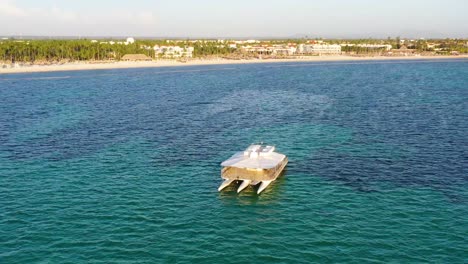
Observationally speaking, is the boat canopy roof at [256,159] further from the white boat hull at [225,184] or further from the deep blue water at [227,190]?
the deep blue water at [227,190]

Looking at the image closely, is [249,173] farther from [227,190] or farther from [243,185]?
[227,190]

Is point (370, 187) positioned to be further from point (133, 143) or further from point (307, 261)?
point (133, 143)

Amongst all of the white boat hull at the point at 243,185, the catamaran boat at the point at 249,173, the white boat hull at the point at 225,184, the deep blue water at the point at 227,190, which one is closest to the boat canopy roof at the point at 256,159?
the catamaran boat at the point at 249,173

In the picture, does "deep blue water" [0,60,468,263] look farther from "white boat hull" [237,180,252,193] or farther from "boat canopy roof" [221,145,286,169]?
"boat canopy roof" [221,145,286,169]

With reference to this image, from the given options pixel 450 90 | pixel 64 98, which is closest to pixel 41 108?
pixel 64 98

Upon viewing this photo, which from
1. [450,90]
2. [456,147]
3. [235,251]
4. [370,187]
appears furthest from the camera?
[450,90]

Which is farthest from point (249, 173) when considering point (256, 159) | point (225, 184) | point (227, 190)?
point (256, 159)

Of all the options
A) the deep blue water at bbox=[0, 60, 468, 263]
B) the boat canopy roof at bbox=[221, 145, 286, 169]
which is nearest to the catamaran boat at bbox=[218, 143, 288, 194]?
the boat canopy roof at bbox=[221, 145, 286, 169]
